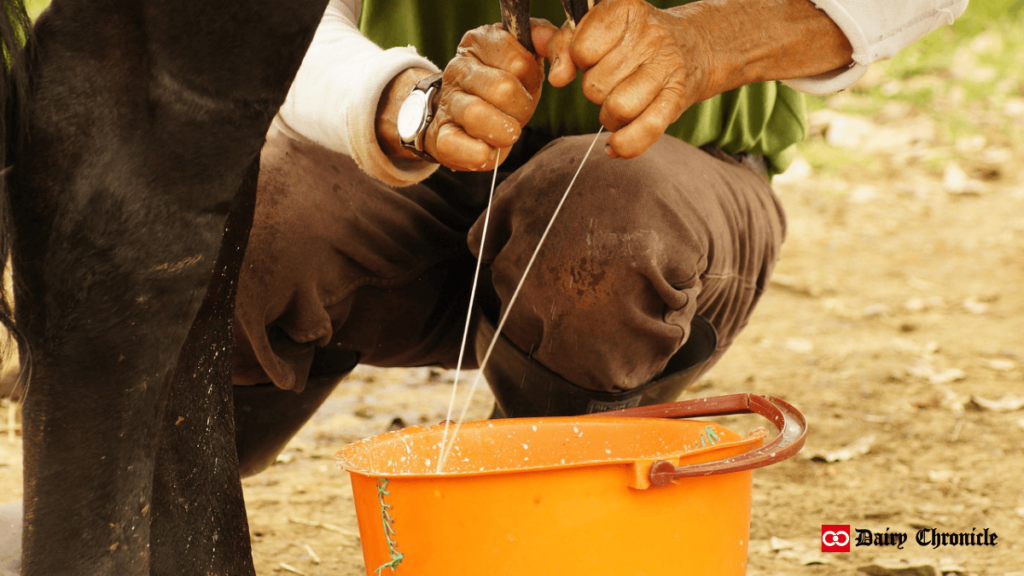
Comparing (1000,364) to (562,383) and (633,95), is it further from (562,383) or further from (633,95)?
(633,95)

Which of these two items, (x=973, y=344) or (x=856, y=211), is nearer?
(x=973, y=344)

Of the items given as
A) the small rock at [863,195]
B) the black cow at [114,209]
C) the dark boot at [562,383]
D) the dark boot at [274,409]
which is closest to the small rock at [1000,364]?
the dark boot at [562,383]

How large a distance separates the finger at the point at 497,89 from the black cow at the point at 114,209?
0.27 m

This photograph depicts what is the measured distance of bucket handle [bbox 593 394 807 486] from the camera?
101 cm

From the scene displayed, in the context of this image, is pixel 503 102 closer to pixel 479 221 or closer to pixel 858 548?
pixel 479 221

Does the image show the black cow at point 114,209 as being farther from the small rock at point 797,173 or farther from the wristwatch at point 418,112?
the small rock at point 797,173

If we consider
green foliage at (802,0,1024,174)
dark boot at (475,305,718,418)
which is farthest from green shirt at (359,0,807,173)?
green foliage at (802,0,1024,174)

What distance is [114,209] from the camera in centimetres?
86

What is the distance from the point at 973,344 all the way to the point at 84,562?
2690 mm

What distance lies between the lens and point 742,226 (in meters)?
1.66

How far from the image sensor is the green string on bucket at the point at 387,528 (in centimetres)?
106

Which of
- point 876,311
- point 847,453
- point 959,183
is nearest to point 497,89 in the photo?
point 847,453

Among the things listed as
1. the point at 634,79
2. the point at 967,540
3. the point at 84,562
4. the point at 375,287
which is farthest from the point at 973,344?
the point at 84,562

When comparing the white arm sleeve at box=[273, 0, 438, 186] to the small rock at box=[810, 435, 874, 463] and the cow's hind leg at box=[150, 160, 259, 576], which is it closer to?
the cow's hind leg at box=[150, 160, 259, 576]
